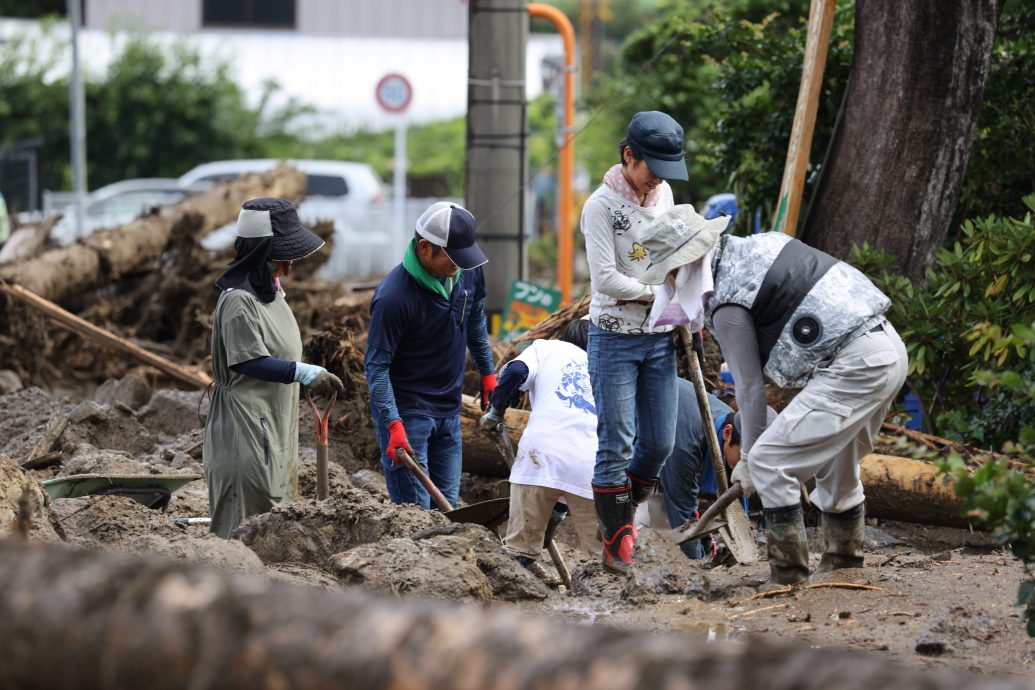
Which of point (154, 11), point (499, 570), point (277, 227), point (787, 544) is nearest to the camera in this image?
point (787, 544)

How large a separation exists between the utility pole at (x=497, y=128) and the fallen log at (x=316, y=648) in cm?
780

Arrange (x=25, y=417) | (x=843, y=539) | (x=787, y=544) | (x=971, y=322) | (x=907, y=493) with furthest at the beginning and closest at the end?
1. (x=25, y=417)
2. (x=971, y=322)
3. (x=907, y=493)
4. (x=843, y=539)
5. (x=787, y=544)

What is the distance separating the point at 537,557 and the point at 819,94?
3899 millimetres

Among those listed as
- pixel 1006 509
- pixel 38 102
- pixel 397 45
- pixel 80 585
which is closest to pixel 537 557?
pixel 1006 509

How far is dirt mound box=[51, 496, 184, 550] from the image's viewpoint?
5.63 m

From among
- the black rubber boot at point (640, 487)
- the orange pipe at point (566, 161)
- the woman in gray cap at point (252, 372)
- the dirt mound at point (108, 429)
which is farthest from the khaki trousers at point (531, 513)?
the orange pipe at point (566, 161)

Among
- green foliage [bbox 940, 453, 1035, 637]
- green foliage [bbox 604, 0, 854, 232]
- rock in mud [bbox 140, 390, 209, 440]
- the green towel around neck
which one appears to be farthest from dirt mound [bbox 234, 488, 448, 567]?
green foliage [bbox 604, 0, 854, 232]

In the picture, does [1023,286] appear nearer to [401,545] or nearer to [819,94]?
[819,94]

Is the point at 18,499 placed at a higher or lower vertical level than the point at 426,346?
lower

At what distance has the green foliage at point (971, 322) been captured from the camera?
288 inches

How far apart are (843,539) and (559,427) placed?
4.37 feet

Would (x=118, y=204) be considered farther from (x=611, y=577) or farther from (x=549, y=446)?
(x=611, y=577)

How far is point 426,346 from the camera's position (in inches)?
250

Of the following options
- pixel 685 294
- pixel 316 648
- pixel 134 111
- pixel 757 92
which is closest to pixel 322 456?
pixel 685 294
